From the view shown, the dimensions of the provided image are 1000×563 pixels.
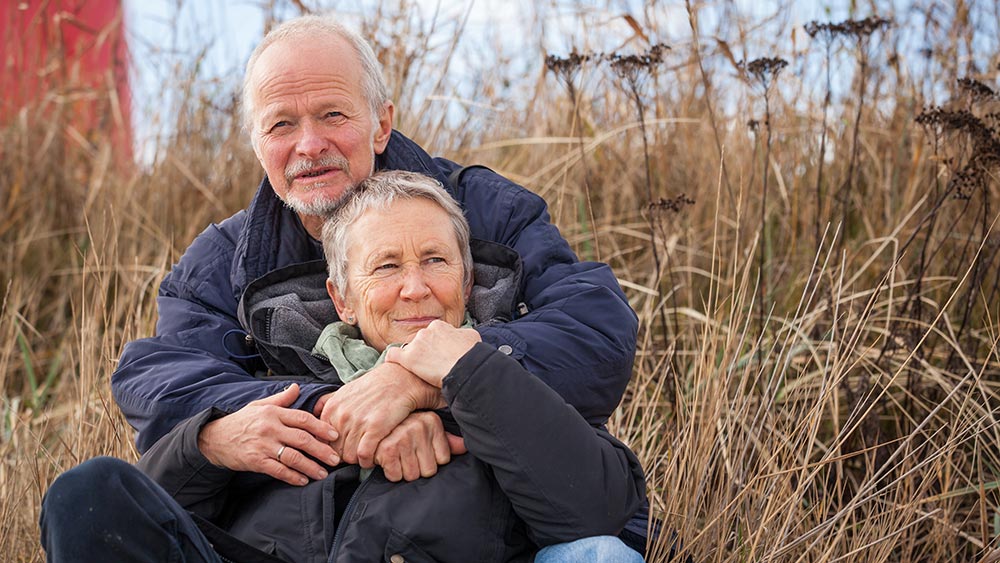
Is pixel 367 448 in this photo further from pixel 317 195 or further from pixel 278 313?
pixel 317 195

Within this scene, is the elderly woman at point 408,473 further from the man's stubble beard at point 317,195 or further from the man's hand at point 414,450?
the man's stubble beard at point 317,195

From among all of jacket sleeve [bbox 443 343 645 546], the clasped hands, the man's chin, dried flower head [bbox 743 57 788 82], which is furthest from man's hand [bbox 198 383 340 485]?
dried flower head [bbox 743 57 788 82]

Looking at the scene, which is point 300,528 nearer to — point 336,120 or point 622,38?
point 336,120

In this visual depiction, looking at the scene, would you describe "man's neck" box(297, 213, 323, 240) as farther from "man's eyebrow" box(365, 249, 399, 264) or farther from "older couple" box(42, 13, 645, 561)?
"man's eyebrow" box(365, 249, 399, 264)

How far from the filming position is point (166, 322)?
308cm

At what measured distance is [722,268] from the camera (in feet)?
14.9

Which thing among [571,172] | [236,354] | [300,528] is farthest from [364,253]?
[571,172]

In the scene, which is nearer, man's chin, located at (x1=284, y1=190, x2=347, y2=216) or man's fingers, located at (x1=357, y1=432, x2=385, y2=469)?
man's fingers, located at (x1=357, y1=432, x2=385, y2=469)

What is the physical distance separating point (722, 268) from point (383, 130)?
1785 millimetres

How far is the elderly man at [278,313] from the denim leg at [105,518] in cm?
40

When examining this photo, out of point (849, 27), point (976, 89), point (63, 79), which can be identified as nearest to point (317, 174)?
point (849, 27)

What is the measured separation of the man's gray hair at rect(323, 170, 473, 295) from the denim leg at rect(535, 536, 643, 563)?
81cm

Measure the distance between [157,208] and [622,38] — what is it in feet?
8.34

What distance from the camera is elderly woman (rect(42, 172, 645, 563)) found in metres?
2.29
